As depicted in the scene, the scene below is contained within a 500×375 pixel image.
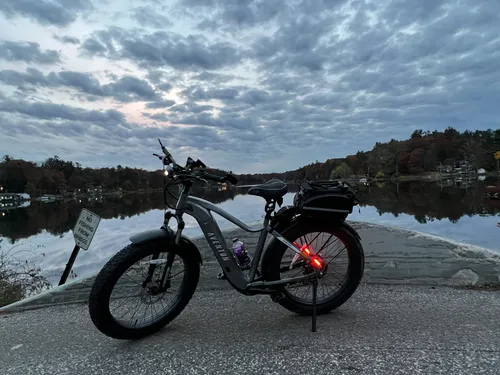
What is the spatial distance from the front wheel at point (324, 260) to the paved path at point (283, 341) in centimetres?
15

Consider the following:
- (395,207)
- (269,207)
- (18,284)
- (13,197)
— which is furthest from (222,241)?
(13,197)

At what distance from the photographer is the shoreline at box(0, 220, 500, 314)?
3982 mm

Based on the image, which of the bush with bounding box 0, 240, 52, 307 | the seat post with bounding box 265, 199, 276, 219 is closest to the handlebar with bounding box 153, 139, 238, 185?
the seat post with bounding box 265, 199, 276, 219

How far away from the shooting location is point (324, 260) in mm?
3184

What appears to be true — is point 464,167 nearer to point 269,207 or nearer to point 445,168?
point 445,168

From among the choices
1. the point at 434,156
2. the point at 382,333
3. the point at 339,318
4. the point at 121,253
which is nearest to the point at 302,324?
the point at 339,318

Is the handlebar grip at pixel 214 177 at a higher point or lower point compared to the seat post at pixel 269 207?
higher

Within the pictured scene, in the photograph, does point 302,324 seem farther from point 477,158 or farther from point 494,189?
point 477,158

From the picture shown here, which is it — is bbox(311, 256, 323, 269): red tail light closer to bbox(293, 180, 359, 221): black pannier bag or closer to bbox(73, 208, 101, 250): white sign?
bbox(293, 180, 359, 221): black pannier bag

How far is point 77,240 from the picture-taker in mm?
5098

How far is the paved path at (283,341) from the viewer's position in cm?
230

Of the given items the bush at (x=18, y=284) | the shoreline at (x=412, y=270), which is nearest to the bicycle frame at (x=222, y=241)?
the shoreline at (x=412, y=270)

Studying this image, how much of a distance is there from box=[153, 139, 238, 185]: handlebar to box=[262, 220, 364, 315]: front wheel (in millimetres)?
699

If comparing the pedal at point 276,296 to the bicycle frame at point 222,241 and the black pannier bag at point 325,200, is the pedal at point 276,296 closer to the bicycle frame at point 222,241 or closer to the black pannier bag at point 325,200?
the bicycle frame at point 222,241
